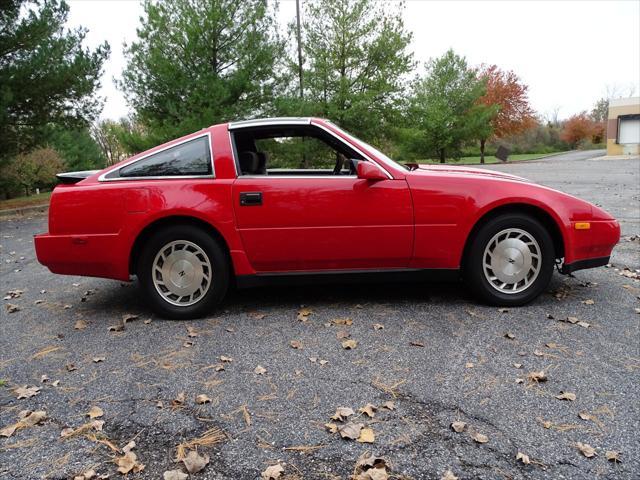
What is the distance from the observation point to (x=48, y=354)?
3375mm

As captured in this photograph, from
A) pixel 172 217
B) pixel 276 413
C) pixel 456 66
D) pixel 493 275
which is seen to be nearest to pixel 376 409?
pixel 276 413

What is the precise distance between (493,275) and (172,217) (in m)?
2.70

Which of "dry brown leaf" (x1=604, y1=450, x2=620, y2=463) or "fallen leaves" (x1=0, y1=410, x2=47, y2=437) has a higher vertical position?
"fallen leaves" (x1=0, y1=410, x2=47, y2=437)

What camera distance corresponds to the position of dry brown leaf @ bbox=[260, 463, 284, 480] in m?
2.00

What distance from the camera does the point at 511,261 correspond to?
393 centimetres

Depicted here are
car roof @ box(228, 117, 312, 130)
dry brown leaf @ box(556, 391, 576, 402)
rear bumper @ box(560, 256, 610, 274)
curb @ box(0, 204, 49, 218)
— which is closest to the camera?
Result: dry brown leaf @ box(556, 391, 576, 402)

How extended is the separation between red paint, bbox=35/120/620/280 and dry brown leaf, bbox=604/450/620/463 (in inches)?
78.2

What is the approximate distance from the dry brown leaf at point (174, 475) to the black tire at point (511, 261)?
9.02 ft

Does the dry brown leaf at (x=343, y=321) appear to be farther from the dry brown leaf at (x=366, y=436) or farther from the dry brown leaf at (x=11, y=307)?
the dry brown leaf at (x=11, y=307)

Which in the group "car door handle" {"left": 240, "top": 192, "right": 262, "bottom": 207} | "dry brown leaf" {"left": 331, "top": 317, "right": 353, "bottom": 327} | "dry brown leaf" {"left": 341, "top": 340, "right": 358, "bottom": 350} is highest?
"car door handle" {"left": 240, "top": 192, "right": 262, "bottom": 207}

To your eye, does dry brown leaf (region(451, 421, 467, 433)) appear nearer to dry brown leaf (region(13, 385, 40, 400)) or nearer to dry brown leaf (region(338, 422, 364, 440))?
dry brown leaf (region(338, 422, 364, 440))

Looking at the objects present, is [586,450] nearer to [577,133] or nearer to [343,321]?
[343,321]

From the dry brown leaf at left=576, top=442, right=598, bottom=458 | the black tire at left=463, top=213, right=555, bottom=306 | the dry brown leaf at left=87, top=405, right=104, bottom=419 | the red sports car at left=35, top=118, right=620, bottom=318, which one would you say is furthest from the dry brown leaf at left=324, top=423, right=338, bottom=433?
the black tire at left=463, top=213, right=555, bottom=306

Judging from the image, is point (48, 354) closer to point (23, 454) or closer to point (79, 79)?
point (23, 454)
